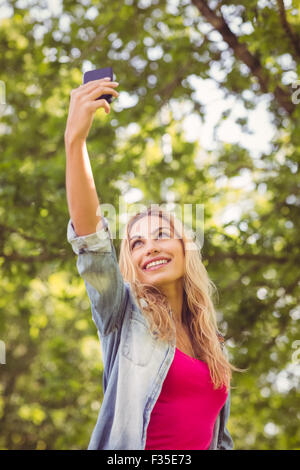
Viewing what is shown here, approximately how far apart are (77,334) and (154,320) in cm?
865

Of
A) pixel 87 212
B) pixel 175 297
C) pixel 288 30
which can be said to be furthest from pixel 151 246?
pixel 288 30

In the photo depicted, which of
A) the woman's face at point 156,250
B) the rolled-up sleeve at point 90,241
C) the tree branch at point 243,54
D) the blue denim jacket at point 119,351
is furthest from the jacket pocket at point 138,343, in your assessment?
the tree branch at point 243,54

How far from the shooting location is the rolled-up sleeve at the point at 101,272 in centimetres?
161

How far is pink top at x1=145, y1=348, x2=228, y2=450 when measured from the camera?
178cm

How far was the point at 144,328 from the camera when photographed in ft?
6.21

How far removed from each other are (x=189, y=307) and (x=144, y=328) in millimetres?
441

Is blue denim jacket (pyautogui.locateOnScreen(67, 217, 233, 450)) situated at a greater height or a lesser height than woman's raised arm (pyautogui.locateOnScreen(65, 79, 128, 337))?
lesser

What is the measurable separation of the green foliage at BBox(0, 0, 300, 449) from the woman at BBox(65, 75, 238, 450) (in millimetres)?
1824

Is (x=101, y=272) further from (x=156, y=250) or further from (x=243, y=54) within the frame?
(x=243, y=54)

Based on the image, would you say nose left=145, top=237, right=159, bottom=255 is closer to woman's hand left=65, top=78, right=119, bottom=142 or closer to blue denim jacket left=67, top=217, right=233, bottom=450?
blue denim jacket left=67, top=217, right=233, bottom=450

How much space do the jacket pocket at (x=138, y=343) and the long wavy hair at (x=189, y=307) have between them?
0.04m

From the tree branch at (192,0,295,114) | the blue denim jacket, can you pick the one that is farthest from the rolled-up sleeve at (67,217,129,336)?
the tree branch at (192,0,295,114)

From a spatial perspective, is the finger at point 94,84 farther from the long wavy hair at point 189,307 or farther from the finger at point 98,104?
the long wavy hair at point 189,307
